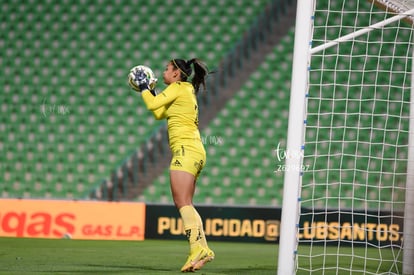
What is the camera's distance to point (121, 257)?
21.8 feet

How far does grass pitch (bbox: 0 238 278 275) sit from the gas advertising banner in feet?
1.66

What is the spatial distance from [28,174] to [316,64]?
4.41 metres

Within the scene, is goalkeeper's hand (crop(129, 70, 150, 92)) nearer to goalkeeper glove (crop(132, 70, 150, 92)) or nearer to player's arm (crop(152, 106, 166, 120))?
goalkeeper glove (crop(132, 70, 150, 92))

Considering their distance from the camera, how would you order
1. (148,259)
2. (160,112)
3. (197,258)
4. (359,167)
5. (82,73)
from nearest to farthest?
(197,258)
(160,112)
(148,259)
(359,167)
(82,73)

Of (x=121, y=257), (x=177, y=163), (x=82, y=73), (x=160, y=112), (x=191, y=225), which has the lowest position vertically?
(x=121, y=257)

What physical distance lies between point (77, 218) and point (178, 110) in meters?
4.85

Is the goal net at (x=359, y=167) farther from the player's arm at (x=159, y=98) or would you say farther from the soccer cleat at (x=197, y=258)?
the player's arm at (x=159, y=98)

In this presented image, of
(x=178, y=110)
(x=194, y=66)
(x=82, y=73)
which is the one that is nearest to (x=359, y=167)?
(x=82, y=73)

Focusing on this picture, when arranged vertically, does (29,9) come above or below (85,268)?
above

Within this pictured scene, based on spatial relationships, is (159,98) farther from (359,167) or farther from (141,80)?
(359,167)

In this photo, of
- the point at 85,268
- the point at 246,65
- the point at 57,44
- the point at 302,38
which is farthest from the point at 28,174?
the point at 302,38

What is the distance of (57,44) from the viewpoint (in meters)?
11.9

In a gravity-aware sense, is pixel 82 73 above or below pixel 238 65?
below

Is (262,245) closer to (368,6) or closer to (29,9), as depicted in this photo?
(368,6)
